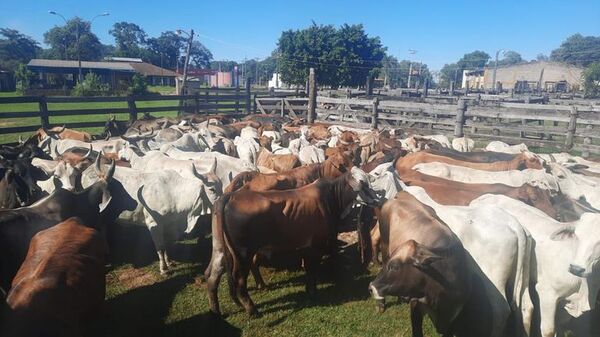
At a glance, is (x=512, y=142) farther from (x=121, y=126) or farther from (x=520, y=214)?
(x=121, y=126)

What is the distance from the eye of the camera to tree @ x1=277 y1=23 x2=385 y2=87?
130 feet

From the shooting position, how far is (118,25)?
117 m

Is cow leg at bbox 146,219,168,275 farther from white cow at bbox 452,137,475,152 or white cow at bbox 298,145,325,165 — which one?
white cow at bbox 452,137,475,152

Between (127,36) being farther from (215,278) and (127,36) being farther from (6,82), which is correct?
(215,278)

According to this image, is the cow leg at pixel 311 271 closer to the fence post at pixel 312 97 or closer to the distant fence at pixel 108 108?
the distant fence at pixel 108 108

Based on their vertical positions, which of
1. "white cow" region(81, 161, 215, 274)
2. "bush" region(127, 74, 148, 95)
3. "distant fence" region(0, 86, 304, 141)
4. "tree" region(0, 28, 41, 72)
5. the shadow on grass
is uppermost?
"tree" region(0, 28, 41, 72)

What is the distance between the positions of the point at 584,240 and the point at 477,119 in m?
18.2

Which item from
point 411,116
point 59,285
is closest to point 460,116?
point 411,116

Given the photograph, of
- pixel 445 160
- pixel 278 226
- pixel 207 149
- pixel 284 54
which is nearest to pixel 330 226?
pixel 278 226

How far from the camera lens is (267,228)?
5.42 m

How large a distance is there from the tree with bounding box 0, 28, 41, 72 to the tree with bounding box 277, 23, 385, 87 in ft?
231

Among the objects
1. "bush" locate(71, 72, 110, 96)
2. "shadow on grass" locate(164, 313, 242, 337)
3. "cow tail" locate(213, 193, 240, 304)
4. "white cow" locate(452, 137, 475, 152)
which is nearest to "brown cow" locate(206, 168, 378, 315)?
"cow tail" locate(213, 193, 240, 304)

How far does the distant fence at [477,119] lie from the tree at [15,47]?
3459 inches

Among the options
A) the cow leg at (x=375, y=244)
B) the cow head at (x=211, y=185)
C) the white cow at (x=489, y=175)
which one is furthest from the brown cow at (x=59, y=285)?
the white cow at (x=489, y=175)
